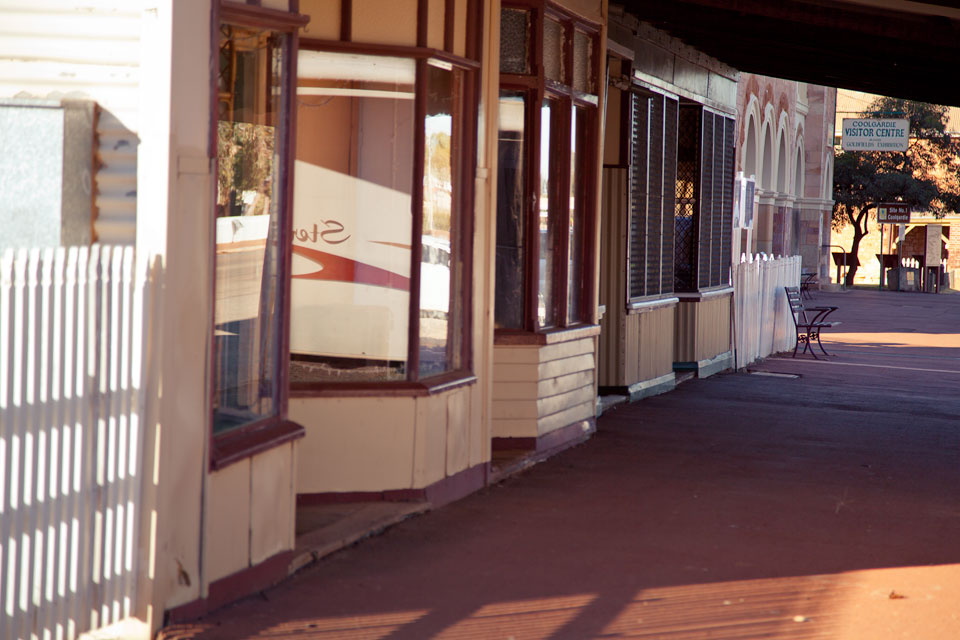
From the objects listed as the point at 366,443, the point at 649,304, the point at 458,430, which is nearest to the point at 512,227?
the point at 458,430

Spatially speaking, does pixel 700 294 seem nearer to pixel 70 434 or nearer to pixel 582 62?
pixel 582 62

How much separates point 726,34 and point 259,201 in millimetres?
8062

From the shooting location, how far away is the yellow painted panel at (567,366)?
8801mm

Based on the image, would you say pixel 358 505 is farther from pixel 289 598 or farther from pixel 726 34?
pixel 726 34

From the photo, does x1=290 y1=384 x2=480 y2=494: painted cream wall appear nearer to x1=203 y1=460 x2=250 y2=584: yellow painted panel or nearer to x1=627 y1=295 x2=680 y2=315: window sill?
x1=203 y1=460 x2=250 y2=584: yellow painted panel

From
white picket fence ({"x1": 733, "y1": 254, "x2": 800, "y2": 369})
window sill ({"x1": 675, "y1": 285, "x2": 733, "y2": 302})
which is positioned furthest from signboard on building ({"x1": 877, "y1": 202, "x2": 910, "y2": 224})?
window sill ({"x1": 675, "y1": 285, "x2": 733, "y2": 302})

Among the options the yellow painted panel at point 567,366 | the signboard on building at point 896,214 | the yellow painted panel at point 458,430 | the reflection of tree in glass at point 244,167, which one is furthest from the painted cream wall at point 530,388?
the signboard on building at point 896,214

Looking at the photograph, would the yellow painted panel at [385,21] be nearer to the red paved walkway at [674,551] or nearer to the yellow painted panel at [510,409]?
the red paved walkway at [674,551]

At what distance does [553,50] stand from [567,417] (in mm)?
2618

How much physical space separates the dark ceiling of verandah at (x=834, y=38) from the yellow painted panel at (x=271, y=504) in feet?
20.4

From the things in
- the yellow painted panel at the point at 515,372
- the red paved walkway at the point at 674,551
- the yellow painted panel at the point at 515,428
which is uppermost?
the yellow painted panel at the point at 515,372

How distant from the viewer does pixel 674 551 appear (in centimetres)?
631

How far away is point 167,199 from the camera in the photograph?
4.51 metres

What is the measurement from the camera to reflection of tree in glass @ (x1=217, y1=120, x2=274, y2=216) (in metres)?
5.25
